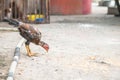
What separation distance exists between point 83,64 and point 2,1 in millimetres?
12114

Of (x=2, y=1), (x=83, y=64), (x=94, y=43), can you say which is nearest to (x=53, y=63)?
(x=83, y=64)

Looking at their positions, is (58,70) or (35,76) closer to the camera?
(35,76)

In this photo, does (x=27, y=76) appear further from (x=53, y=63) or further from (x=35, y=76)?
(x=53, y=63)

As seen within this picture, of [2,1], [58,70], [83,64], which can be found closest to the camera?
[58,70]

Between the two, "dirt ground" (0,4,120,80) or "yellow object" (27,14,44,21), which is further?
"yellow object" (27,14,44,21)

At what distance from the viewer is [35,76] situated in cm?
816

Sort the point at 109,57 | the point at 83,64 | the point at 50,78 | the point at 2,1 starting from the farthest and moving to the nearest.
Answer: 1. the point at 2,1
2. the point at 109,57
3. the point at 83,64
4. the point at 50,78

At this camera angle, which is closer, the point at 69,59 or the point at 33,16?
the point at 69,59

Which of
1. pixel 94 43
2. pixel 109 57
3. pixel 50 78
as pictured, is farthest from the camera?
pixel 94 43

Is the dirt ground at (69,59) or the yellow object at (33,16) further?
the yellow object at (33,16)

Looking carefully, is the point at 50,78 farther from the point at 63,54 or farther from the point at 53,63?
the point at 63,54

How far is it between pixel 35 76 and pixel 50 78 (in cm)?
35

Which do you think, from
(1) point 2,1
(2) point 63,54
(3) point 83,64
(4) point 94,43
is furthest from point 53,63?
(1) point 2,1

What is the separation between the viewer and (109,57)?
10.6 metres
